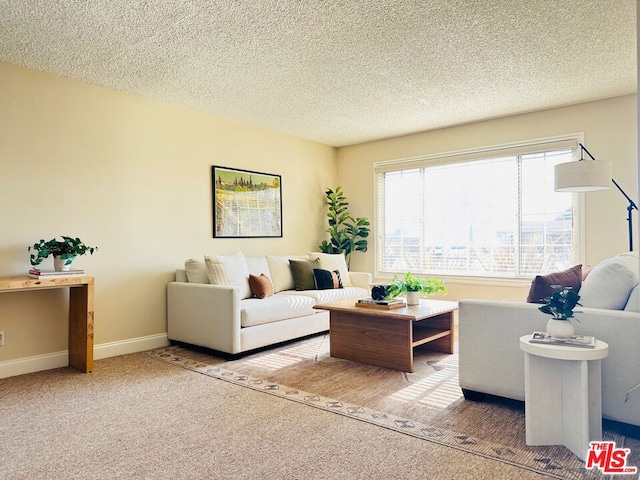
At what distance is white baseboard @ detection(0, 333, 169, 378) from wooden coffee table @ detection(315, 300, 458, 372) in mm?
1784

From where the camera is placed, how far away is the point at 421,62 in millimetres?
3564

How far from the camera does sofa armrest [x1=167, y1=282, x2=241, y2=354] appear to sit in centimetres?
380

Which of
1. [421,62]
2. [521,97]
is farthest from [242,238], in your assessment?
[521,97]

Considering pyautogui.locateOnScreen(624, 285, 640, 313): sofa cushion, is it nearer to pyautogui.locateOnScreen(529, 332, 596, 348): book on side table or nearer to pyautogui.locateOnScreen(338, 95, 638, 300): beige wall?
pyautogui.locateOnScreen(529, 332, 596, 348): book on side table

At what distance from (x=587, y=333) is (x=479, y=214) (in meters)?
3.24

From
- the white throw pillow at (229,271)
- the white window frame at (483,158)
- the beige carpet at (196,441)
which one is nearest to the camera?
the beige carpet at (196,441)

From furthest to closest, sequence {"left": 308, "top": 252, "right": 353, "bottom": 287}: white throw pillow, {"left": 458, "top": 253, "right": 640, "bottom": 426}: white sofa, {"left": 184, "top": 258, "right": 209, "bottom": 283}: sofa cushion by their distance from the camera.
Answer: {"left": 308, "top": 252, "right": 353, "bottom": 287}: white throw pillow, {"left": 184, "top": 258, "right": 209, "bottom": 283}: sofa cushion, {"left": 458, "top": 253, "right": 640, "bottom": 426}: white sofa

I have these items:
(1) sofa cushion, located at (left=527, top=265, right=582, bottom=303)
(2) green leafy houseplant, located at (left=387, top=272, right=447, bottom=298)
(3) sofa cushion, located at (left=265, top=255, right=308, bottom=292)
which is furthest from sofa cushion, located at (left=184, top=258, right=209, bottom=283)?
(1) sofa cushion, located at (left=527, top=265, right=582, bottom=303)

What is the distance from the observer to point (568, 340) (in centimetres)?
218

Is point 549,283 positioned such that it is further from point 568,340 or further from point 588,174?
point 588,174

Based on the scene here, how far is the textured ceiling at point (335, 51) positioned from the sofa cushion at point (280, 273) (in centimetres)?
170

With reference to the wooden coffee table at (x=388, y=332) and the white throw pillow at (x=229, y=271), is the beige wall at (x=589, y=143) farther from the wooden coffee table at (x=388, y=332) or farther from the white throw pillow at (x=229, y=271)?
the white throw pillow at (x=229, y=271)

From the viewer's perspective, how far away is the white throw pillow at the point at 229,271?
4.25 meters

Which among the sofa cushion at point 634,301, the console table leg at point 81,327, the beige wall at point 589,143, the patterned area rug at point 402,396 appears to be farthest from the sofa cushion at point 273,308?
the sofa cushion at point 634,301
